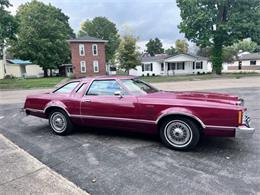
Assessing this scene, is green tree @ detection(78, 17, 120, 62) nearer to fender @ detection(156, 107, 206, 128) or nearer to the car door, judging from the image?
the car door

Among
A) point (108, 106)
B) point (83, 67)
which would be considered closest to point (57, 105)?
point (108, 106)

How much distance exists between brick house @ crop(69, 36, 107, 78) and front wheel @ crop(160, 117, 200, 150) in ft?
106

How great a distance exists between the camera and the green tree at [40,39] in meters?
37.4

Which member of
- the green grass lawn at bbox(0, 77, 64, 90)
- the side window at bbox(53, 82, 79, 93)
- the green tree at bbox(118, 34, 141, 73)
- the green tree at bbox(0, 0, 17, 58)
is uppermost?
the green tree at bbox(0, 0, 17, 58)

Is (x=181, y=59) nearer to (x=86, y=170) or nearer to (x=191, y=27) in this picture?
(x=191, y=27)

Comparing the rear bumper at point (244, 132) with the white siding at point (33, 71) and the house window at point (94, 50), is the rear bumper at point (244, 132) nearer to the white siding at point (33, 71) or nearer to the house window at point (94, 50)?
the house window at point (94, 50)

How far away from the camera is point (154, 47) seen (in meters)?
80.1

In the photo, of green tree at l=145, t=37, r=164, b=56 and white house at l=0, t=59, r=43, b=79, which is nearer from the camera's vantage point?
white house at l=0, t=59, r=43, b=79

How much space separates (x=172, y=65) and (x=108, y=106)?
39.0 m

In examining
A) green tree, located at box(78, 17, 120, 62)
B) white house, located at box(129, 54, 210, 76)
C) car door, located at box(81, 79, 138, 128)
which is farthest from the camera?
green tree, located at box(78, 17, 120, 62)

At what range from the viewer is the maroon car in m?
4.16

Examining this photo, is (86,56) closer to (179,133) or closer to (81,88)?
(81,88)

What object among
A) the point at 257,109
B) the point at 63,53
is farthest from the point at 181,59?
the point at 257,109

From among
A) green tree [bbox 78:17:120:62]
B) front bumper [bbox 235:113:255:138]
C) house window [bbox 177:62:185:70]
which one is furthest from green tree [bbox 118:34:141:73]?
front bumper [bbox 235:113:255:138]
